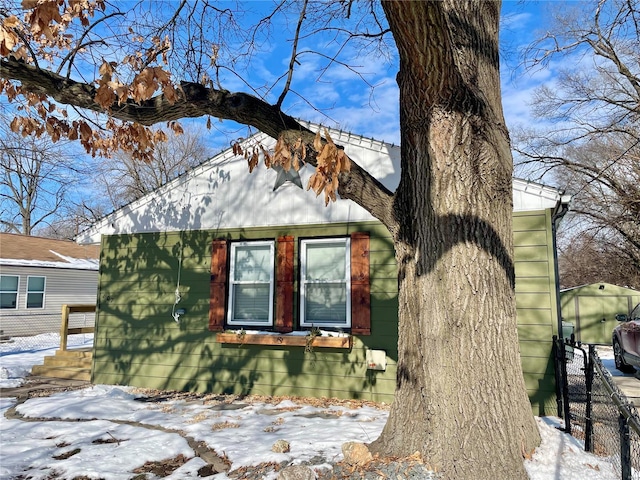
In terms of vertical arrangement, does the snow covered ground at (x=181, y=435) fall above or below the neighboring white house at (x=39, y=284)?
below

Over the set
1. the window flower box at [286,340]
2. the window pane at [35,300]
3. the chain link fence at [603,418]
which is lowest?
the chain link fence at [603,418]

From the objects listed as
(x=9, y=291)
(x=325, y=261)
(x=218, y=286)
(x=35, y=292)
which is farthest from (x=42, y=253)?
(x=325, y=261)

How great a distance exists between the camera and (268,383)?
21.1ft

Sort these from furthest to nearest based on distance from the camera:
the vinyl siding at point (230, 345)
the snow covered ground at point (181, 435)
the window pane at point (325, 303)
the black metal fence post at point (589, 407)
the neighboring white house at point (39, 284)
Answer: the neighboring white house at point (39, 284)
the window pane at point (325, 303)
the vinyl siding at point (230, 345)
the black metal fence post at point (589, 407)
the snow covered ground at point (181, 435)

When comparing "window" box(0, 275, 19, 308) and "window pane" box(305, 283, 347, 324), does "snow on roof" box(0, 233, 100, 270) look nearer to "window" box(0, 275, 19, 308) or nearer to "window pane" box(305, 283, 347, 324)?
"window" box(0, 275, 19, 308)

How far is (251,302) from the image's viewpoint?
6.78 m

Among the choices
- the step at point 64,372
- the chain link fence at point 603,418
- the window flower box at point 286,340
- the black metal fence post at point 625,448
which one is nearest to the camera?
the black metal fence post at point 625,448

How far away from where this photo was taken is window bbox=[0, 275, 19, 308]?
604 inches

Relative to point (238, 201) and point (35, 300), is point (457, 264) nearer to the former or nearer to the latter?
point (238, 201)

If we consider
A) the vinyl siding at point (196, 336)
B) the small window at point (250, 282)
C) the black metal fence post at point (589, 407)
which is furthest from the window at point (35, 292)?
the black metal fence post at point (589, 407)

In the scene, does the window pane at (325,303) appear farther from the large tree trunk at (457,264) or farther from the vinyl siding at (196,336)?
the large tree trunk at (457,264)

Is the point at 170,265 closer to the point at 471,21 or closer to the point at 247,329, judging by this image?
the point at 247,329

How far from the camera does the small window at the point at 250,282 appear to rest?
668 centimetres

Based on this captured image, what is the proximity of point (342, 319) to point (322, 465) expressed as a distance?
3.05m
